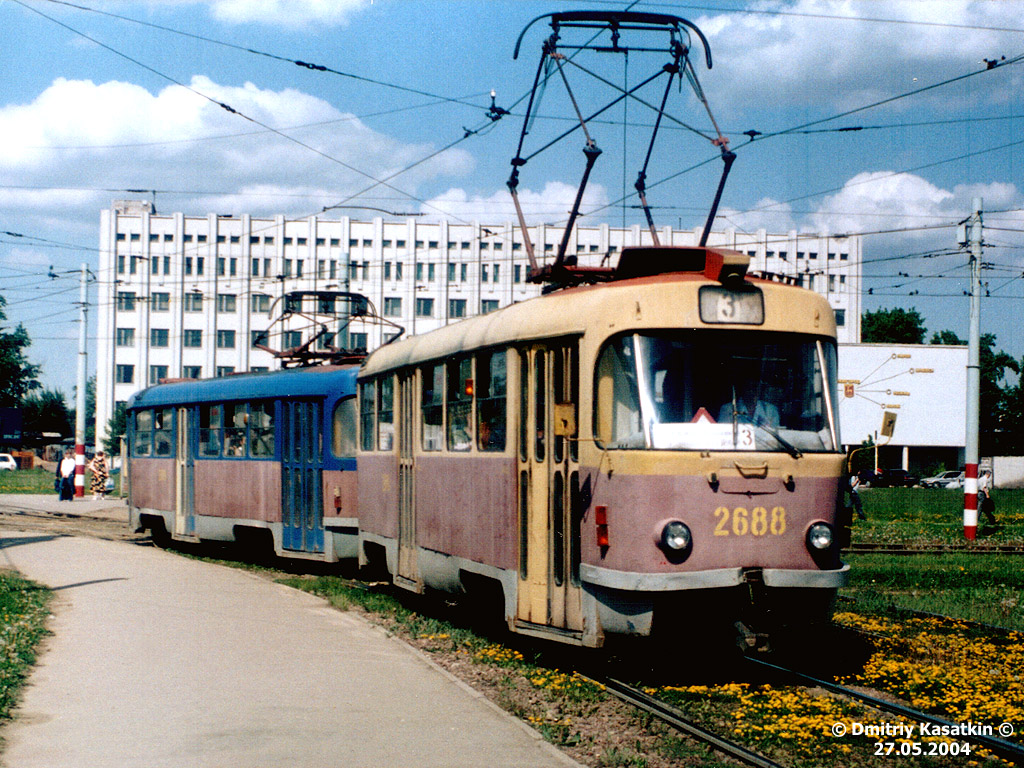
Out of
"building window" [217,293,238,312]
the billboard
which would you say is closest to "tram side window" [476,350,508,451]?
the billboard

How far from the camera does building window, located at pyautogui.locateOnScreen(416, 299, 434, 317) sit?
3408 inches

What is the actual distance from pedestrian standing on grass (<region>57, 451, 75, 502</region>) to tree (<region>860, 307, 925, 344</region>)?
2954 inches

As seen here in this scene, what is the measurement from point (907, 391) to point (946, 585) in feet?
168

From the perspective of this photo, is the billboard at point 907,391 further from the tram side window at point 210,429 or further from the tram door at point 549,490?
the tram door at point 549,490

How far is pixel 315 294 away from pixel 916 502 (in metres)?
30.8

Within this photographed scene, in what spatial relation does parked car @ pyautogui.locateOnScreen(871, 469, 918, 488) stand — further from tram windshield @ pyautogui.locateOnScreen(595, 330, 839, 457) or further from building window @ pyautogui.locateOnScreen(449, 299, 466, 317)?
tram windshield @ pyautogui.locateOnScreen(595, 330, 839, 457)

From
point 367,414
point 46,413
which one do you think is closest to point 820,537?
point 367,414

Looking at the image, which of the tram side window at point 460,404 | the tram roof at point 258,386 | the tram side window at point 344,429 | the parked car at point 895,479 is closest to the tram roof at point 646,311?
the tram side window at point 460,404

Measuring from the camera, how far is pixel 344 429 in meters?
16.2

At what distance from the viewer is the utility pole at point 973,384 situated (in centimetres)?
2611

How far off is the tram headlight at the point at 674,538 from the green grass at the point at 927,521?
1827cm

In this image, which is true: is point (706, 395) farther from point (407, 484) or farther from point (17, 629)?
point (17, 629)

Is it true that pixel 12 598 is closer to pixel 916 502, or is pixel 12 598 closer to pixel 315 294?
pixel 315 294

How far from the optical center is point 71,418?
118 metres
